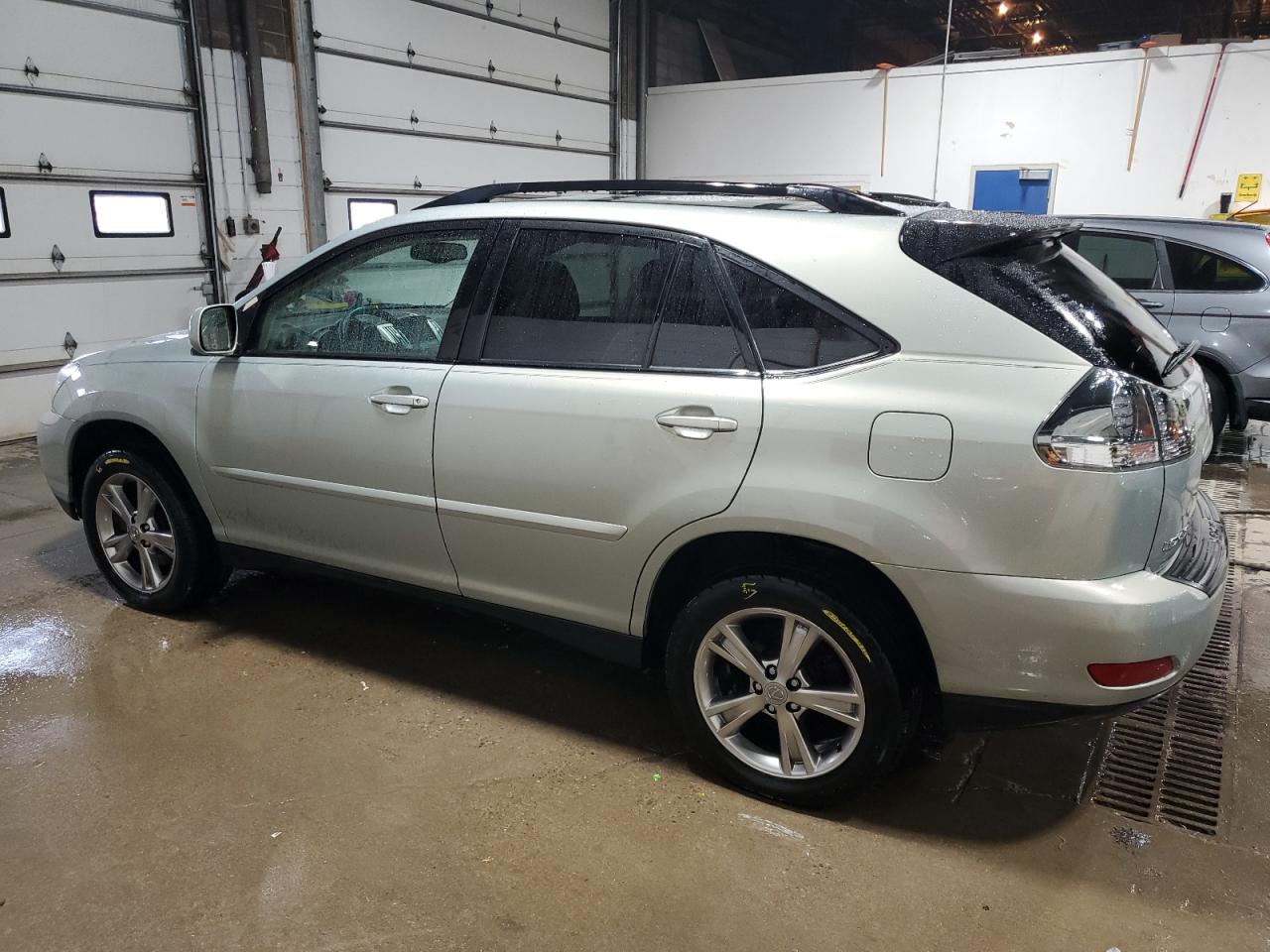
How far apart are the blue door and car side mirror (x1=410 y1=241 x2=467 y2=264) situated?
29.1 ft

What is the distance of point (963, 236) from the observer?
6.85 ft

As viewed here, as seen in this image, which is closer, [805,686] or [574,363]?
[805,686]

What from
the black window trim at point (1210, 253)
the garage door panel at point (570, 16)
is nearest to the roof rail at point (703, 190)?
the black window trim at point (1210, 253)

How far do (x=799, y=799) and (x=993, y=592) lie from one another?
78 cm

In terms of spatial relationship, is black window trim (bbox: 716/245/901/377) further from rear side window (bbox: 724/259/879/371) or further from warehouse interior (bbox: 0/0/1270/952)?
warehouse interior (bbox: 0/0/1270/952)

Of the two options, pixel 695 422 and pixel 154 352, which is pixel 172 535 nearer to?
pixel 154 352

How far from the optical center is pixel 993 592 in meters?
1.97

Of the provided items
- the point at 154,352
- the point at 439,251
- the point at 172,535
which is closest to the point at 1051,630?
the point at 439,251

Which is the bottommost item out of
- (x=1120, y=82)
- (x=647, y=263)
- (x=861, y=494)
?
(x=861, y=494)

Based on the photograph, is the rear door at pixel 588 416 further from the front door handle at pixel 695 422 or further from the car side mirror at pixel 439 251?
the car side mirror at pixel 439 251

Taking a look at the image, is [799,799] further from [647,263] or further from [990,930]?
[647,263]

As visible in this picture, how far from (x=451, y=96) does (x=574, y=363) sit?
8409 millimetres

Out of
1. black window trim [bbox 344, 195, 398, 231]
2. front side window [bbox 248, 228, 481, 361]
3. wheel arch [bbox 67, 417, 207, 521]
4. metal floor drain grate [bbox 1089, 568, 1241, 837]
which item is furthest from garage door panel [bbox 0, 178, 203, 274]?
metal floor drain grate [bbox 1089, 568, 1241, 837]

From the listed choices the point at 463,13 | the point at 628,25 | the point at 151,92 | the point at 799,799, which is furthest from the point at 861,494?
the point at 628,25
